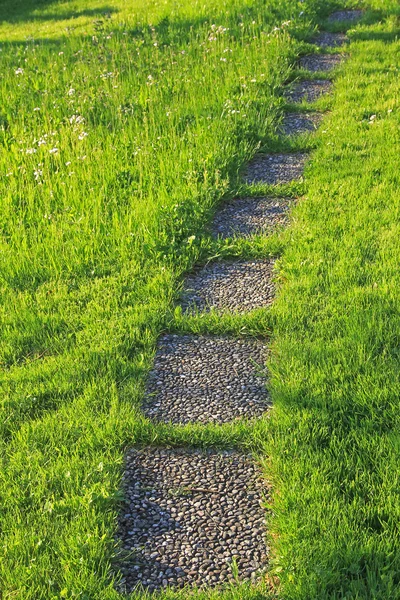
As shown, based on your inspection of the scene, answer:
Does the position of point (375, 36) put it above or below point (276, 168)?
above

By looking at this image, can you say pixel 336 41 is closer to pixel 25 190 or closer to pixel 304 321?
pixel 25 190

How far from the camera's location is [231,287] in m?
5.14

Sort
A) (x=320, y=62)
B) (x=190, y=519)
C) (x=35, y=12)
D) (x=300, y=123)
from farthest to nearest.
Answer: (x=35, y=12), (x=320, y=62), (x=300, y=123), (x=190, y=519)

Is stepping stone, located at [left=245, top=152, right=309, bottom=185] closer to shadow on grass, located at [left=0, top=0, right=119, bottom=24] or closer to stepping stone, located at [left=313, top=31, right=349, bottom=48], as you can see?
stepping stone, located at [left=313, top=31, right=349, bottom=48]

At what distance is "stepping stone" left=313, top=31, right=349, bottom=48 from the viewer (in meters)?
10.5

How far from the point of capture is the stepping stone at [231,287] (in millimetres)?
4902

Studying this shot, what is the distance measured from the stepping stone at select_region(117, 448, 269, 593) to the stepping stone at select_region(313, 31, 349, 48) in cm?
840

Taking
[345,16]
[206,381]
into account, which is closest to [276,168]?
[206,381]

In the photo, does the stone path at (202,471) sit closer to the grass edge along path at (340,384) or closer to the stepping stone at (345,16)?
the grass edge along path at (340,384)

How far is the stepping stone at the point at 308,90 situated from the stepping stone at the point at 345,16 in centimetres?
295

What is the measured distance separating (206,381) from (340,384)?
2.59ft

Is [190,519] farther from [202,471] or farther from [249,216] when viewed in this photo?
[249,216]

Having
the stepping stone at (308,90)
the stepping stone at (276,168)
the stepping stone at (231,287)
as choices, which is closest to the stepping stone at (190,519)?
the stepping stone at (231,287)

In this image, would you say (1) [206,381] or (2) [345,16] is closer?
(1) [206,381]
